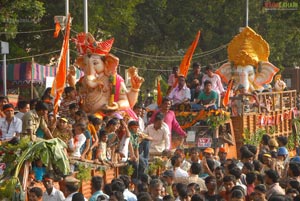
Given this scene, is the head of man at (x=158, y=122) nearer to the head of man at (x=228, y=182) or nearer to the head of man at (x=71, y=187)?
the head of man at (x=228, y=182)

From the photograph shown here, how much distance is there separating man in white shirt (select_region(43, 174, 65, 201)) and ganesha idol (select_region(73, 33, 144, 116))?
6.46 meters

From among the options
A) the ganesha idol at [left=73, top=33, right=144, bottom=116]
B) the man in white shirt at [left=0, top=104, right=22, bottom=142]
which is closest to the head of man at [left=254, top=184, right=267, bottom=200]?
the man in white shirt at [left=0, top=104, right=22, bottom=142]

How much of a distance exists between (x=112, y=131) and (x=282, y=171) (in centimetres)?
273

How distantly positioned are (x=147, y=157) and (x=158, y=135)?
2.43 feet

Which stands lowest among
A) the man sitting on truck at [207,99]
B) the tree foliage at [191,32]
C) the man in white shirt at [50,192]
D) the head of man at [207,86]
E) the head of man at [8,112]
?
the man in white shirt at [50,192]

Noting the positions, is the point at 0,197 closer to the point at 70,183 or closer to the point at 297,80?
the point at 70,183

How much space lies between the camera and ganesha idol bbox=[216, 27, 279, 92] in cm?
2534

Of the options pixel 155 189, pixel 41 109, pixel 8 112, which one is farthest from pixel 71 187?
pixel 8 112

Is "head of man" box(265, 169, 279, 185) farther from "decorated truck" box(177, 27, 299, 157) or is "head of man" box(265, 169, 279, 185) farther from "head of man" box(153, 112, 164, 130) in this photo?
"decorated truck" box(177, 27, 299, 157)

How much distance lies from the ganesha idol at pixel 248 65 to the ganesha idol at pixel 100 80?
562 cm

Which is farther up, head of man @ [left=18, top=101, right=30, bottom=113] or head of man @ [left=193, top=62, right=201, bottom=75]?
head of man @ [left=193, top=62, right=201, bottom=75]

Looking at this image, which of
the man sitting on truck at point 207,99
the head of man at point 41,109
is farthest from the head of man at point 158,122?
the man sitting on truck at point 207,99

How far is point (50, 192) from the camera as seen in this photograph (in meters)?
13.3

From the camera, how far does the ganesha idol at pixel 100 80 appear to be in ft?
65.3
